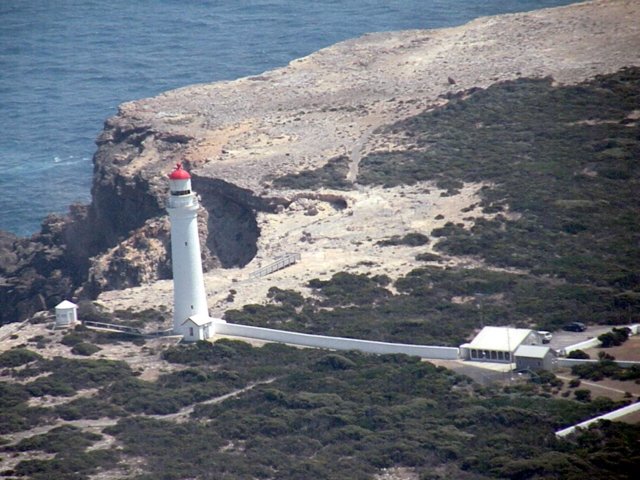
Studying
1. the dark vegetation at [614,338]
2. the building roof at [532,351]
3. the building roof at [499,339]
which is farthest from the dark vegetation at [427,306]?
the building roof at [532,351]

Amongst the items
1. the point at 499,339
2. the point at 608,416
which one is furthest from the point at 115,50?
the point at 608,416

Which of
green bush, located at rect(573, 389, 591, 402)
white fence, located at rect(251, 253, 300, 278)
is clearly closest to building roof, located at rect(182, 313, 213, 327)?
white fence, located at rect(251, 253, 300, 278)

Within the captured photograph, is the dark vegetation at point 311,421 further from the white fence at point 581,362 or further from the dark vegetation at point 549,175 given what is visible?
the dark vegetation at point 549,175

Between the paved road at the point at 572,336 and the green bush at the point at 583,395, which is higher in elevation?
the paved road at the point at 572,336

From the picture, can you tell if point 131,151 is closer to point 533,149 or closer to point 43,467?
point 533,149

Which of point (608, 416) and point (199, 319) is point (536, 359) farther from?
point (199, 319)

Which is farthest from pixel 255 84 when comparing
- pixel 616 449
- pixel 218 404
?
pixel 616 449
